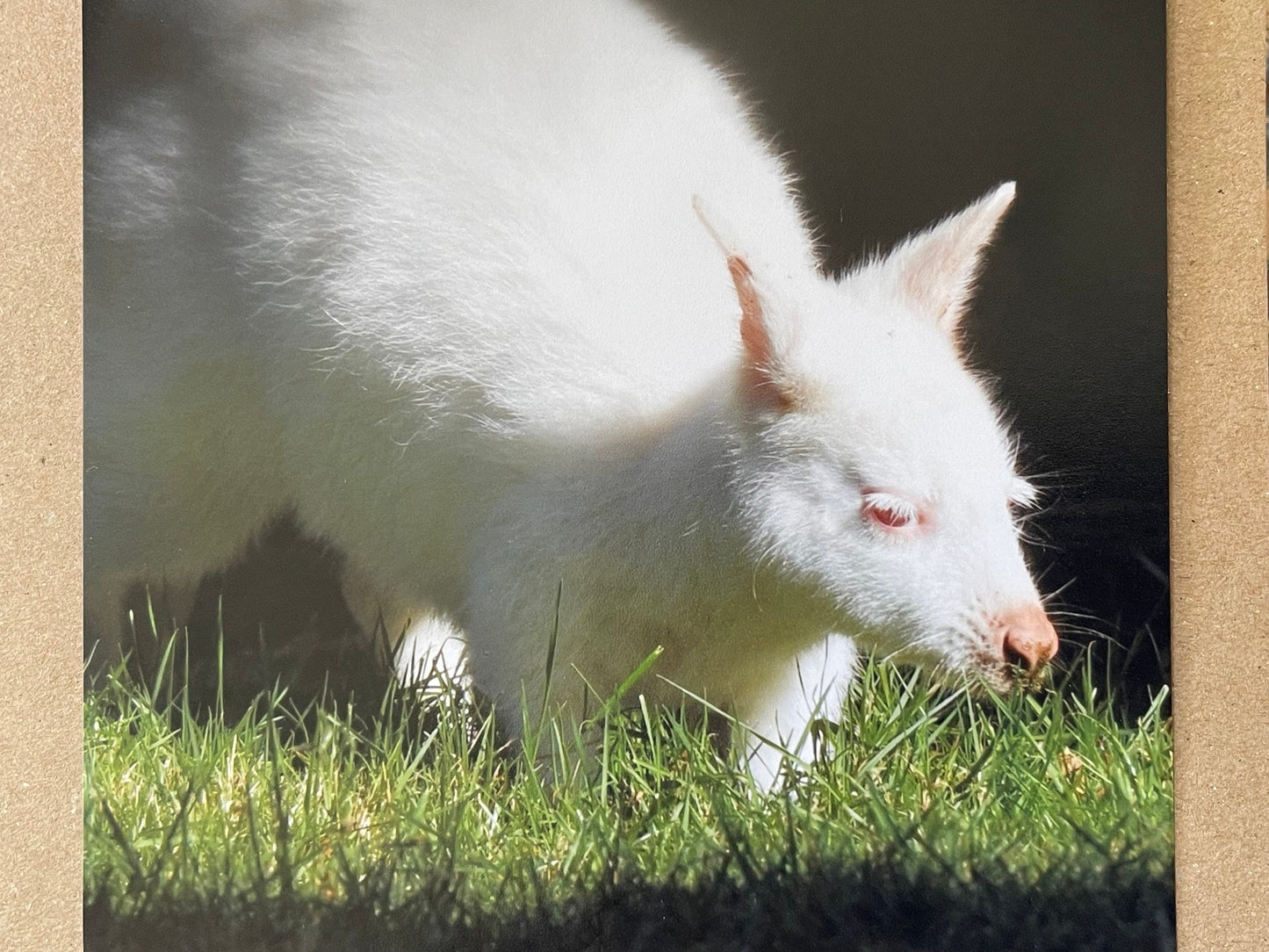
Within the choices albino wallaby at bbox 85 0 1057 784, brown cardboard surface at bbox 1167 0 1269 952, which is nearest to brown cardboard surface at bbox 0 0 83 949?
albino wallaby at bbox 85 0 1057 784

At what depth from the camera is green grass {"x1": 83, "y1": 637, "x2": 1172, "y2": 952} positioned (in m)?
1.91

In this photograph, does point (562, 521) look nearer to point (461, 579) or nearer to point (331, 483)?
point (461, 579)

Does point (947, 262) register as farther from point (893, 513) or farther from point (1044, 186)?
point (893, 513)

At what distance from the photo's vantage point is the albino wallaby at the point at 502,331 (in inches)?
75.4

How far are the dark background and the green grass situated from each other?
288mm

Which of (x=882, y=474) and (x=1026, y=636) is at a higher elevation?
(x=882, y=474)

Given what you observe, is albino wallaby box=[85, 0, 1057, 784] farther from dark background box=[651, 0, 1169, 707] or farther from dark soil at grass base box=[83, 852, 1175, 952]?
dark soil at grass base box=[83, 852, 1175, 952]

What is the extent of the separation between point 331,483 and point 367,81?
2.40 feet

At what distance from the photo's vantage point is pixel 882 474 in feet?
6.09

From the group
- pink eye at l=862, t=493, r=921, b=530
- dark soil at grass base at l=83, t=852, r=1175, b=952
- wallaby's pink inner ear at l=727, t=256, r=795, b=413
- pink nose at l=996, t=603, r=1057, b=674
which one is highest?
wallaby's pink inner ear at l=727, t=256, r=795, b=413

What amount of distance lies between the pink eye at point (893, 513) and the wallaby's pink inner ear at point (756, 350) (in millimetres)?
225

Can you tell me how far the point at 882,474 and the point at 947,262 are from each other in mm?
418

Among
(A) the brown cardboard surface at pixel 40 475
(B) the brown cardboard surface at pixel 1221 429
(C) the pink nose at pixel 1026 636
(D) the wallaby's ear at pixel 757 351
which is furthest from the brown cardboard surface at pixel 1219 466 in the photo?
(A) the brown cardboard surface at pixel 40 475

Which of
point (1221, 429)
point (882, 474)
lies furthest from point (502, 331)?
point (1221, 429)
